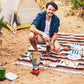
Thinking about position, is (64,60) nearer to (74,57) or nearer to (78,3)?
(74,57)

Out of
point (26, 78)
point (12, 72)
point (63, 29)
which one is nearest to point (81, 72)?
point (26, 78)

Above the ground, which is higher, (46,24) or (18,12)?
(18,12)

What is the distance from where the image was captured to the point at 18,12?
6.07 metres

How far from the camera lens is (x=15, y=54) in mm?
4250

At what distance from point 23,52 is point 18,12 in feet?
6.82

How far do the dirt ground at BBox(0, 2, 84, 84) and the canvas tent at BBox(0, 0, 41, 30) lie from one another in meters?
0.31

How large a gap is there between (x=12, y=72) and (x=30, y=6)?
353 centimetres

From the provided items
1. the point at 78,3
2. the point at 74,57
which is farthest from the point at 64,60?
the point at 78,3

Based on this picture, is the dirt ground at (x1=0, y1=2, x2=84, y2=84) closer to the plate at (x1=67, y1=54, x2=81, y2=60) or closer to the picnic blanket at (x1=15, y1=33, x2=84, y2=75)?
the picnic blanket at (x1=15, y1=33, x2=84, y2=75)

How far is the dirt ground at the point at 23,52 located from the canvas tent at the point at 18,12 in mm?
314

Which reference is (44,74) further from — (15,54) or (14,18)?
(14,18)

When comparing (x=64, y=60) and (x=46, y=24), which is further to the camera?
(x=46, y=24)

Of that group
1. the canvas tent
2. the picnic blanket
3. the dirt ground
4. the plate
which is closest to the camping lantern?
the dirt ground

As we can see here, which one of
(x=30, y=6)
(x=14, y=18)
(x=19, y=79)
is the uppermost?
(x=30, y=6)
